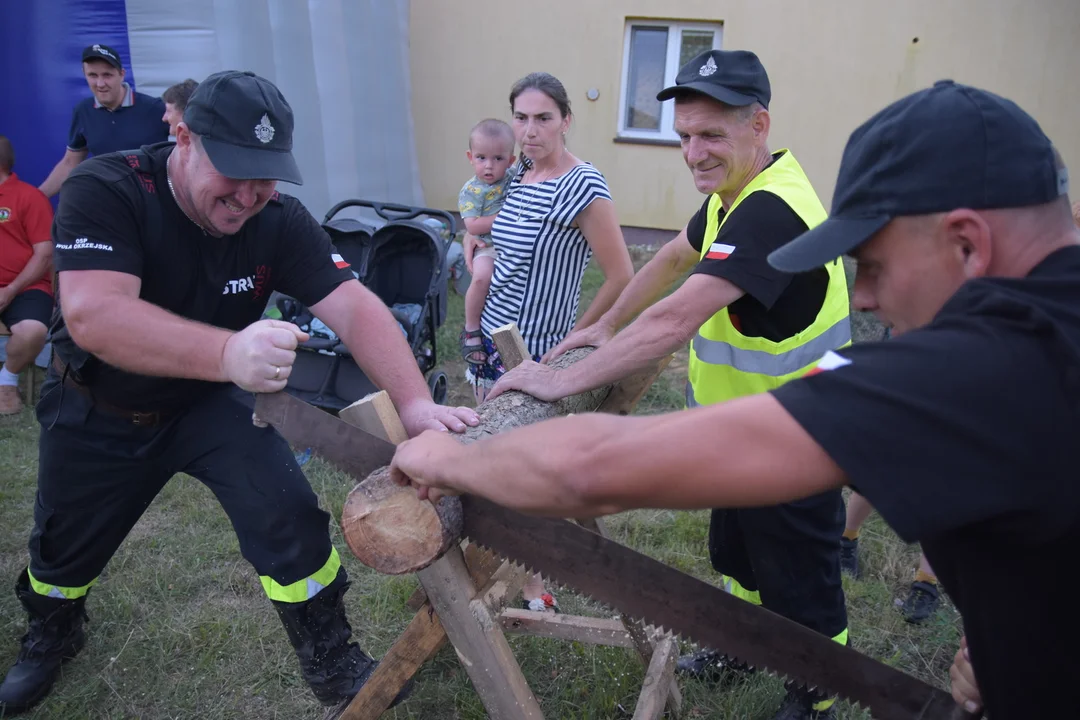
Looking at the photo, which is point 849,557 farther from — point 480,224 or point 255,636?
point 255,636

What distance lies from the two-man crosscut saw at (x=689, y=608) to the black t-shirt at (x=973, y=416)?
31.3 inches

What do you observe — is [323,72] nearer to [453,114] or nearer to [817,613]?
[453,114]

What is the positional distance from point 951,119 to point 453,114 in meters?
10.3

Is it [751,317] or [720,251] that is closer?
[720,251]

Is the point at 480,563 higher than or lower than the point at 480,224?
lower

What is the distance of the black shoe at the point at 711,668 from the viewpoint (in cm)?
323

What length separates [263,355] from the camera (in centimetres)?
222

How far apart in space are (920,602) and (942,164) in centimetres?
305

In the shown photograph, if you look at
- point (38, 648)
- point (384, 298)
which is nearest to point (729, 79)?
point (38, 648)

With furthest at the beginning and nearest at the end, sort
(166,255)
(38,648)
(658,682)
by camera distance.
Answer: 1. (38,648)
2. (658,682)
3. (166,255)

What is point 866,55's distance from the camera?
9.92m

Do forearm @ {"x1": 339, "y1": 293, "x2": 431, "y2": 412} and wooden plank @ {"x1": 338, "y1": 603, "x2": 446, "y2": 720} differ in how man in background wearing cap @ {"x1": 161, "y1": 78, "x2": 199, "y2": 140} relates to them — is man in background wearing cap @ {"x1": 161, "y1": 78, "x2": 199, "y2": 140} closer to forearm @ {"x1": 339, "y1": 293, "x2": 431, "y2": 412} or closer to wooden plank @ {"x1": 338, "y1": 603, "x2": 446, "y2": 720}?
forearm @ {"x1": 339, "y1": 293, "x2": 431, "y2": 412}

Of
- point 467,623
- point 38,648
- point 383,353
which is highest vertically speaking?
point 383,353

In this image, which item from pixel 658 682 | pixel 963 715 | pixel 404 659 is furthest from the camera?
pixel 658 682
